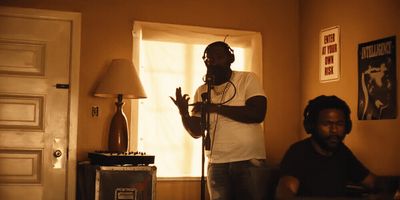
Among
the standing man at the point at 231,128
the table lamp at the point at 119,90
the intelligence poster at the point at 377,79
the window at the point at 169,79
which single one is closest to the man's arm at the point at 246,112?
the standing man at the point at 231,128

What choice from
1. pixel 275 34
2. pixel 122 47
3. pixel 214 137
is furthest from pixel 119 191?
pixel 275 34

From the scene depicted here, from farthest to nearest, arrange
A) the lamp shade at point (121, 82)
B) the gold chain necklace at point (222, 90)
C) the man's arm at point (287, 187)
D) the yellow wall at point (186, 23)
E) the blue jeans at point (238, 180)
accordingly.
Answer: the yellow wall at point (186, 23), the lamp shade at point (121, 82), the gold chain necklace at point (222, 90), the blue jeans at point (238, 180), the man's arm at point (287, 187)

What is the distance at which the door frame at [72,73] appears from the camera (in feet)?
14.4

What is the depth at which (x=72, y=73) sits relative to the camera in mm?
4484

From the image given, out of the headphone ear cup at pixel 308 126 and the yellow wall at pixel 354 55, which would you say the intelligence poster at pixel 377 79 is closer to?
the yellow wall at pixel 354 55

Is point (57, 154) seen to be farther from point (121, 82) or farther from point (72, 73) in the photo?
point (121, 82)

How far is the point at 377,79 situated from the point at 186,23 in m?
1.77

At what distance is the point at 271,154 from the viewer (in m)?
5.09

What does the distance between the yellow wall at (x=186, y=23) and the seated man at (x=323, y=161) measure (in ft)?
6.74

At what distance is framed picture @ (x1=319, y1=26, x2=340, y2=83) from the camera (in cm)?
466

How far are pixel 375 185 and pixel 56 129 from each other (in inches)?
103

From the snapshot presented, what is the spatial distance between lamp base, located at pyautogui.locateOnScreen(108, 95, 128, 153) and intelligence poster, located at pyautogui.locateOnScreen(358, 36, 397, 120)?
1.90 m

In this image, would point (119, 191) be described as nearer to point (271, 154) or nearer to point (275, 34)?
point (271, 154)

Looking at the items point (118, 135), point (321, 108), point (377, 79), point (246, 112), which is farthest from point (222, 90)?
point (377, 79)
